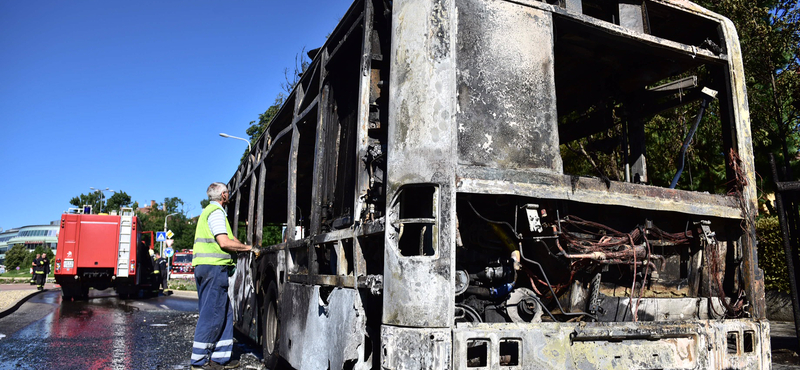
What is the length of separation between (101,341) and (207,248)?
357cm

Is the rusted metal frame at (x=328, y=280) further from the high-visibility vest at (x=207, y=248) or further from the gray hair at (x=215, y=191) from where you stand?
the gray hair at (x=215, y=191)

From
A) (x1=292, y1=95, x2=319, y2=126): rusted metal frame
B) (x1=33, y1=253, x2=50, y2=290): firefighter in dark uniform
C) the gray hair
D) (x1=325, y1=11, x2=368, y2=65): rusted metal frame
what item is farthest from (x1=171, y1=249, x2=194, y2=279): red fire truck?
(x1=325, y1=11, x2=368, y2=65): rusted metal frame

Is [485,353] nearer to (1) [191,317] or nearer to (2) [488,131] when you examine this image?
(2) [488,131]

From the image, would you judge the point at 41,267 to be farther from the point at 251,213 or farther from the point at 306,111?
the point at 306,111

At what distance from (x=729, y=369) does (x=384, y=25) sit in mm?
2965

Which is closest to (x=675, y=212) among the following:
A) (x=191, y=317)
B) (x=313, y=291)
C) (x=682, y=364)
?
(x=682, y=364)

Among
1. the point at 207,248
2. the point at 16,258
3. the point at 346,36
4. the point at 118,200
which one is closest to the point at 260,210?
the point at 207,248

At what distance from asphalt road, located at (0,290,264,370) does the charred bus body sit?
2.63 m

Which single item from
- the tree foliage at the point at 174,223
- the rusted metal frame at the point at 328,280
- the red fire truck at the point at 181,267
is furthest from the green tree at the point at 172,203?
the rusted metal frame at the point at 328,280

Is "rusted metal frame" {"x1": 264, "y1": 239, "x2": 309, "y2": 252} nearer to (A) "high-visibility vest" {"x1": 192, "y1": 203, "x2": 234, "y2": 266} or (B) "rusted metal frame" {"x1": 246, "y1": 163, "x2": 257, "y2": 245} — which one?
(A) "high-visibility vest" {"x1": 192, "y1": 203, "x2": 234, "y2": 266}

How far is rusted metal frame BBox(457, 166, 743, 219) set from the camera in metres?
2.96

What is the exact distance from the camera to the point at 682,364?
3.21 meters

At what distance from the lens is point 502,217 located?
3289 millimetres

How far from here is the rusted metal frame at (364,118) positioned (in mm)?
3365
